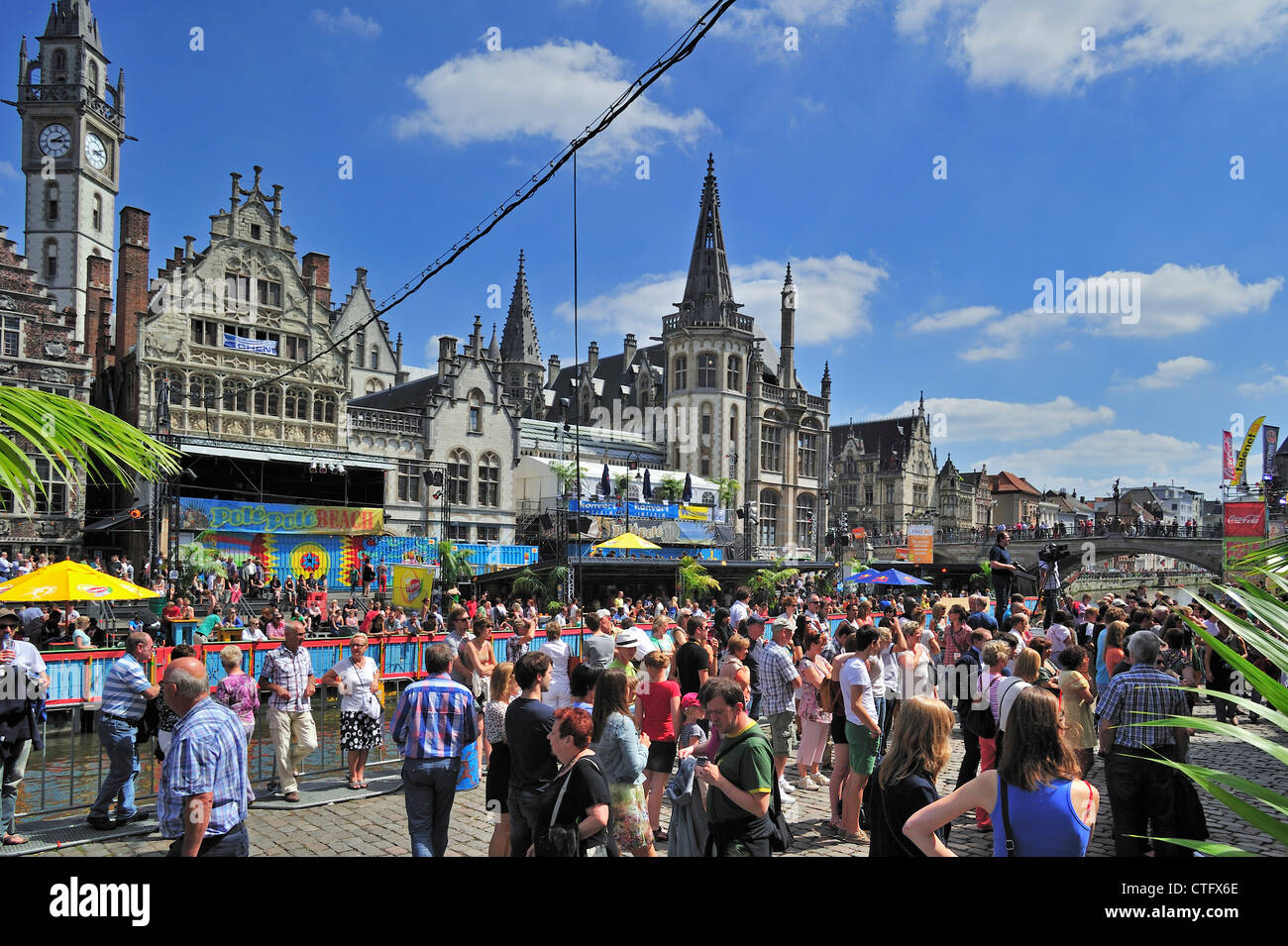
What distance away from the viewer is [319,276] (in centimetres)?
3572

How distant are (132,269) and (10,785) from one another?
29061mm

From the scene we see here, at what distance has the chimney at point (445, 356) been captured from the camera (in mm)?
38656

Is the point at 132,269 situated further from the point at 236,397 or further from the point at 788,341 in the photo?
the point at 788,341

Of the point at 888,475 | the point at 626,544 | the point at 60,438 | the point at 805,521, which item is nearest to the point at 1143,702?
the point at 60,438

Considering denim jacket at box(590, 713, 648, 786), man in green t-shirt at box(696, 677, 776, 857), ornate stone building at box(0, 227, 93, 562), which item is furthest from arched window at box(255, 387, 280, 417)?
man in green t-shirt at box(696, 677, 776, 857)

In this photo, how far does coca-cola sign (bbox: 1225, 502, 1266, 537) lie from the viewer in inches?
936

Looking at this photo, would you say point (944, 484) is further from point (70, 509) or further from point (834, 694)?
point (834, 694)

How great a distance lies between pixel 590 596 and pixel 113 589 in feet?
63.2

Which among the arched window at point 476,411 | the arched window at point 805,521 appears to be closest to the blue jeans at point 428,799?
the arched window at point 476,411

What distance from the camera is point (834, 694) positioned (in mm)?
8016

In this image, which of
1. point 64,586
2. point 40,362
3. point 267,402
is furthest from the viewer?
point 267,402

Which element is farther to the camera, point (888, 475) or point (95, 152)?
point (888, 475)

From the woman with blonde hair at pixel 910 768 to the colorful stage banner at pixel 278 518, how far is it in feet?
95.9
